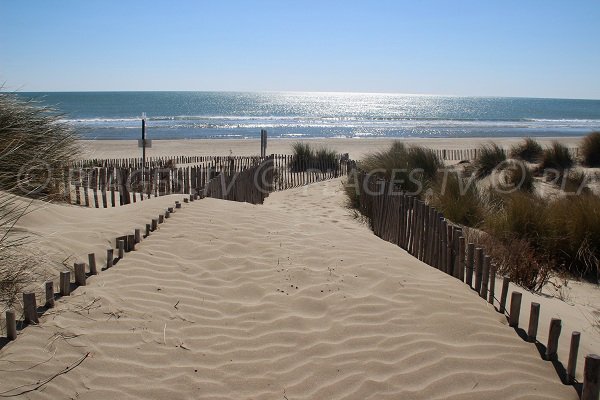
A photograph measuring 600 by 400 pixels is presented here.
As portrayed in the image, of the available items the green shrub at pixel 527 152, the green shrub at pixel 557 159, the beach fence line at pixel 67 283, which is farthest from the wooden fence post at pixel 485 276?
the green shrub at pixel 527 152

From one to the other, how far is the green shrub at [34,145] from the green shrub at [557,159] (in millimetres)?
12689

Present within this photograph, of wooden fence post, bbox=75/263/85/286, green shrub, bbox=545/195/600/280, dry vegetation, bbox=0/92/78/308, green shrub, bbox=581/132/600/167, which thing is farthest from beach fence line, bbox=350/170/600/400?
green shrub, bbox=581/132/600/167

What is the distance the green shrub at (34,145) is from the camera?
6516mm

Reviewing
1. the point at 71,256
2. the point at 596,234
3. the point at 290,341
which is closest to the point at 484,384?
the point at 290,341

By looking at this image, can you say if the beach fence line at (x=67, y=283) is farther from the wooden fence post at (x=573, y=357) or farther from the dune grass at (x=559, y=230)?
the dune grass at (x=559, y=230)

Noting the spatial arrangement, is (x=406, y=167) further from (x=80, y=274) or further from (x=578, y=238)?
(x=80, y=274)

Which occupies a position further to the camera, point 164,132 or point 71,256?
point 164,132

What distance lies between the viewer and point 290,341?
3.96m

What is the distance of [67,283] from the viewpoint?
407 centimetres

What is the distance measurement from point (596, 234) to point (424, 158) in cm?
591

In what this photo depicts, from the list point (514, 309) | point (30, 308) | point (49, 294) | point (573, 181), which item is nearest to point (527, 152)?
point (573, 181)

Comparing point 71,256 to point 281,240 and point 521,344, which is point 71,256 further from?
point 521,344

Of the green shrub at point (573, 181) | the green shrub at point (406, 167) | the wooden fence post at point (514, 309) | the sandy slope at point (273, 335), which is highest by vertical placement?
the green shrub at point (406, 167)

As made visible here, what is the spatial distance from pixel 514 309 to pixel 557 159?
1281cm
